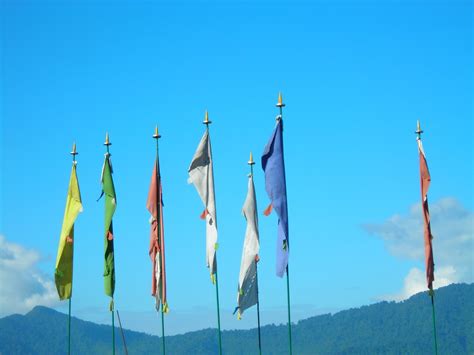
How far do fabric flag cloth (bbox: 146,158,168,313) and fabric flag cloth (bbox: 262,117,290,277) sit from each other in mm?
3932

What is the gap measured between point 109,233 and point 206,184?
432 cm

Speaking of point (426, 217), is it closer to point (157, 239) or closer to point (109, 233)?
point (157, 239)

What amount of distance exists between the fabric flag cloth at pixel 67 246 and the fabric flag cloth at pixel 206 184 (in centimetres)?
527

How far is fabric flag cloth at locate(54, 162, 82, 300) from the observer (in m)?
37.9

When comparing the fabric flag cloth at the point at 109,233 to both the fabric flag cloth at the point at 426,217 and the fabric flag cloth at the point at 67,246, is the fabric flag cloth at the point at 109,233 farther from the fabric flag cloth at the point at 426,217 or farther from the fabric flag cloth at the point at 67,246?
the fabric flag cloth at the point at 426,217

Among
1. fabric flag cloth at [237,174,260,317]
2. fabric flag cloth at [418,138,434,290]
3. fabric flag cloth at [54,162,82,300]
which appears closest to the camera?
fabric flag cloth at [237,174,260,317]

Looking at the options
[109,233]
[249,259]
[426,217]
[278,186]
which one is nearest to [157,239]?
[109,233]

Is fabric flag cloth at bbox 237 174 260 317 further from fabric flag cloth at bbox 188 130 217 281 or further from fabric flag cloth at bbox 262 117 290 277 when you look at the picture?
fabric flag cloth at bbox 188 130 217 281

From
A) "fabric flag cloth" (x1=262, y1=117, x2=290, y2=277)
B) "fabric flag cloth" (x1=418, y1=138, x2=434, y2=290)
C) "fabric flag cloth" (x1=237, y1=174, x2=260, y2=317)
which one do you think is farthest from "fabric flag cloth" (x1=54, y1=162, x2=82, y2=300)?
"fabric flag cloth" (x1=418, y1=138, x2=434, y2=290)

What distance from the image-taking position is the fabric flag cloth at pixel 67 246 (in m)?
37.9

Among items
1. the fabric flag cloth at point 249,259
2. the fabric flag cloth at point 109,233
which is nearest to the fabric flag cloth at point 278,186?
the fabric flag cloth at point 249,259

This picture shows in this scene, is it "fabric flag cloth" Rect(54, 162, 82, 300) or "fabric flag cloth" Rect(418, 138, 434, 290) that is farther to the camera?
"fabric flag cloth" Rect(54, 162, 82, 300)

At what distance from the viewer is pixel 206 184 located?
35.8 meters

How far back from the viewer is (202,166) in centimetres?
3584
